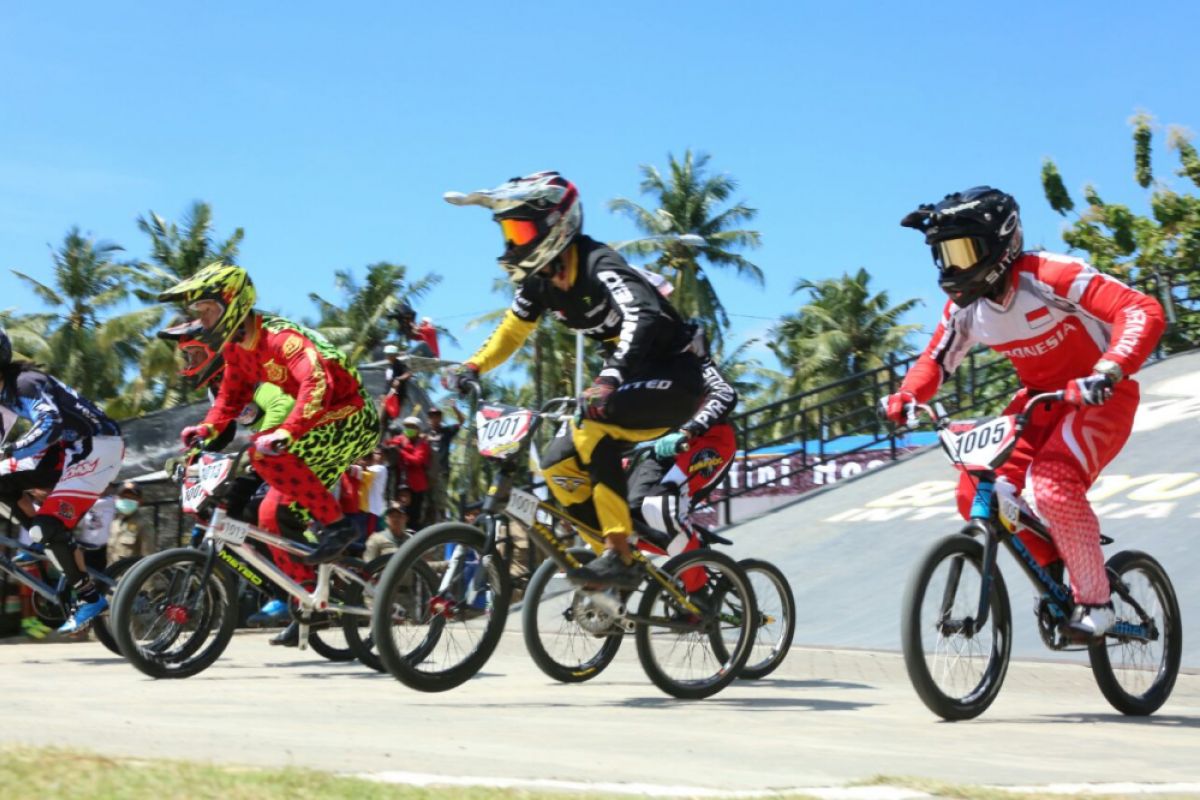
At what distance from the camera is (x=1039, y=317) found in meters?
6.23

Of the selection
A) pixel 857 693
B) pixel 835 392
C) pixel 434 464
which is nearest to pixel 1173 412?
pixel 434 464

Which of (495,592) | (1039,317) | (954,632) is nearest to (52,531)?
(495,592)

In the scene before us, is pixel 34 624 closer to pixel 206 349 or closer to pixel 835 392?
pixel 206 349

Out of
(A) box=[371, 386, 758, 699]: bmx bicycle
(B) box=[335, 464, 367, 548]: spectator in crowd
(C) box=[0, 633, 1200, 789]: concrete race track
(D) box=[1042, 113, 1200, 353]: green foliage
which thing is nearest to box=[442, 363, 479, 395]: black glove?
(A) box=[371, 386, 758, 699]: bmx bicycle

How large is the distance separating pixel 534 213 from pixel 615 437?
109 cm

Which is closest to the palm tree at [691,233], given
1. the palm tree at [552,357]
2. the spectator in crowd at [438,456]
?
the palm tree at [552,357]

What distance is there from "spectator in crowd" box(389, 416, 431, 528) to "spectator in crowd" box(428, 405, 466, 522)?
64 millimetres

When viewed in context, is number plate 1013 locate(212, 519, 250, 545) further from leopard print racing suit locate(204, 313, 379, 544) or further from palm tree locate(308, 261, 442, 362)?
palm tree locate(308, 261, 442, 362)

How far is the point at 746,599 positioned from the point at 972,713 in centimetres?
158

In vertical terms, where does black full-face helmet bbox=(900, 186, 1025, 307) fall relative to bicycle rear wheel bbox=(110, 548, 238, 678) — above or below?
above

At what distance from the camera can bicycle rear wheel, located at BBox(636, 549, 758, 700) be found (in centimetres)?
671

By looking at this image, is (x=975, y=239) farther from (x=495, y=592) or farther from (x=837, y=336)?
(x=837, y=336)

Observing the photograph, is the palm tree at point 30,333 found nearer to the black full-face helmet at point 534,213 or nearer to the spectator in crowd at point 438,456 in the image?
the spectator in crowd at point 438,456

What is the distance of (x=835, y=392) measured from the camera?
50.8m
